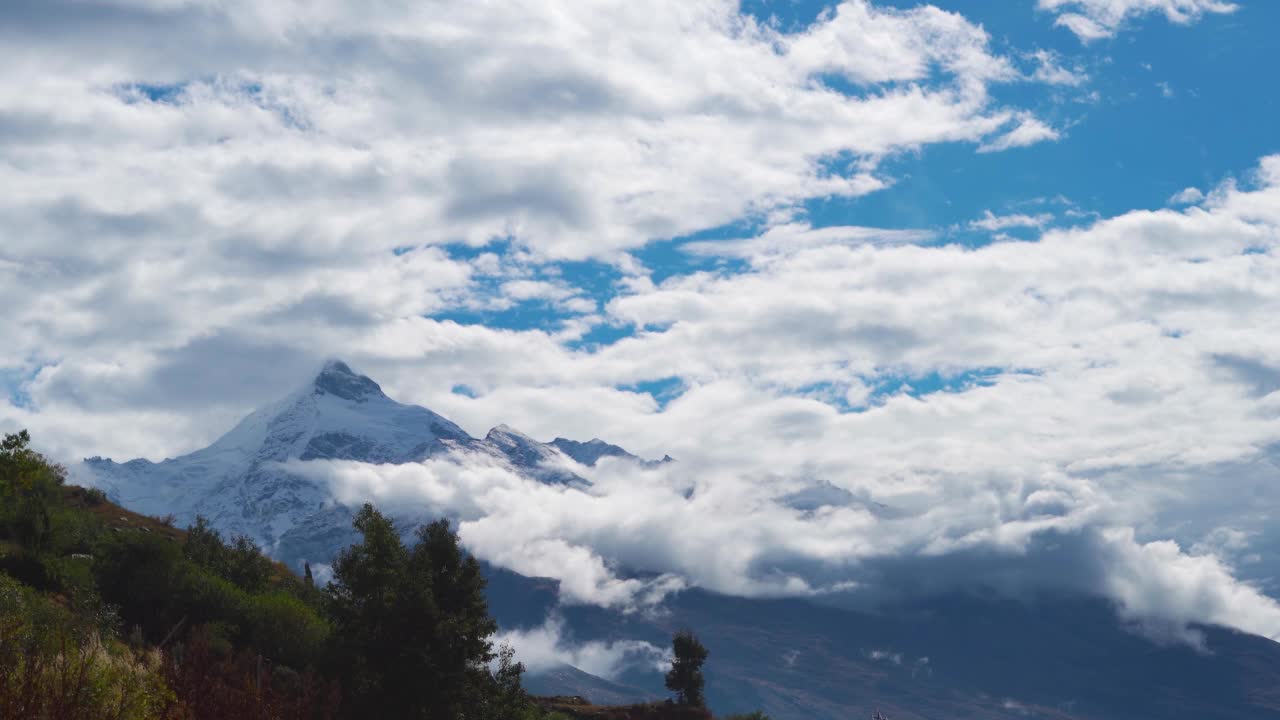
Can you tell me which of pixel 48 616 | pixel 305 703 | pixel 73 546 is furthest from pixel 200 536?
pixel 305 703

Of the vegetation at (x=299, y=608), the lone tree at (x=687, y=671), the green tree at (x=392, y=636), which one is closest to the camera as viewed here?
the vegetation at (x=299, y=608)

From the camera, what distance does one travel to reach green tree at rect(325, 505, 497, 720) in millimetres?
59406

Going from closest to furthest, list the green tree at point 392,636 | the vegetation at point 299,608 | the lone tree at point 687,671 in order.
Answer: the vegetation at point 299,608, the green tree at point 392,636, the lone tree at point 687,671

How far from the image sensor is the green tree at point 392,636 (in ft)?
195

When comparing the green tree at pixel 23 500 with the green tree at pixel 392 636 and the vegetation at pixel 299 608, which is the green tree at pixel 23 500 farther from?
the green tree at pixel 392 636

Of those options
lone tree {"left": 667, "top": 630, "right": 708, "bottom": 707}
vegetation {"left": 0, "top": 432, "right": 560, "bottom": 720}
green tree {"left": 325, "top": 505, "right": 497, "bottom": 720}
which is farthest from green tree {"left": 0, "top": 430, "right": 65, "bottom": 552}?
lone tree {"left": 667, "top": 630, "right": 708, "bottom": 707}

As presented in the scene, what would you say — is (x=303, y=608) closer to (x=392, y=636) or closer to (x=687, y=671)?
(x=392, y=636)

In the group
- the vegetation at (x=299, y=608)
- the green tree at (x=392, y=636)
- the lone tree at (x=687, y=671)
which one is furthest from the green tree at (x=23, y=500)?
the lone tree at (x=687, y=671)

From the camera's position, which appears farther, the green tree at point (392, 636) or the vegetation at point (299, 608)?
the green tree at point (392, 636)

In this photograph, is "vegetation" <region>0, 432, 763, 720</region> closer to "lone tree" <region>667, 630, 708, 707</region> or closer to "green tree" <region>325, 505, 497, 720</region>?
"green tree" <region>325, 505, 497, 720</region>

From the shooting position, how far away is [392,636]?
60.0 m

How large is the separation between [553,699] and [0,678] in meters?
118

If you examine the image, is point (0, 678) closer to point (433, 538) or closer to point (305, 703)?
point (305, 703)

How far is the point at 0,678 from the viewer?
2127 centimetres
